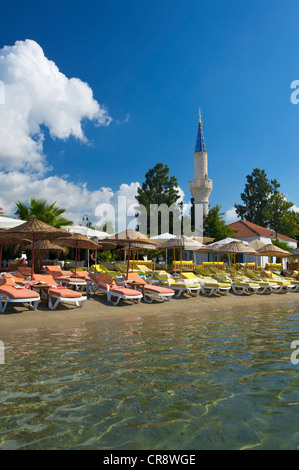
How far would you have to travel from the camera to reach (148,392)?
360 centimetres

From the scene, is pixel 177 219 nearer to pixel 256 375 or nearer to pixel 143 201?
pixel 143 201

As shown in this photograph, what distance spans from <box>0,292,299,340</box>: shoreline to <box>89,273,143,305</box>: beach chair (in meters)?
0.25

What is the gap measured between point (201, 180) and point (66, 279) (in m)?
32.4

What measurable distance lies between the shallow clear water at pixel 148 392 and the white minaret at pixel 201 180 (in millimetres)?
35293

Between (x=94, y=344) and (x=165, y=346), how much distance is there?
4.14ft

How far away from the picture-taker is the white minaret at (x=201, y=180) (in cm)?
4078

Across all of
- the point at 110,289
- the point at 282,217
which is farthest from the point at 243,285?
the point at 282,217

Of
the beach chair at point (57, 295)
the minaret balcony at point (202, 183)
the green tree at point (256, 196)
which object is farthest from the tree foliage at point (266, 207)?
the beach chair at point (57, 295)

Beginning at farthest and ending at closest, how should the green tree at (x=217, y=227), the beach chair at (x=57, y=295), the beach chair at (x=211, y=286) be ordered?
the green tree at (x=217, y=227) < the beach chair at (x=211, y=286) < the beach chair at (x=57, y=295)

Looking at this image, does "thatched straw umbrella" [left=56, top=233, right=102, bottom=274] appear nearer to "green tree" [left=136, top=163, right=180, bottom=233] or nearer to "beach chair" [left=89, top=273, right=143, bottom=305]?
"beach chair" [left=89, top=273, right=143, bottom=305]

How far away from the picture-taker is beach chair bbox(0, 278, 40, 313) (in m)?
7.94

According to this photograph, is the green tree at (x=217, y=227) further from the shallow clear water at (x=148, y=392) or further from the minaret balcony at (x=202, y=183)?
the shallow clear water at (x=148, y=392)

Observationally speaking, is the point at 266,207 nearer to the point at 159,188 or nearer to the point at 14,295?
the point at 159,188
